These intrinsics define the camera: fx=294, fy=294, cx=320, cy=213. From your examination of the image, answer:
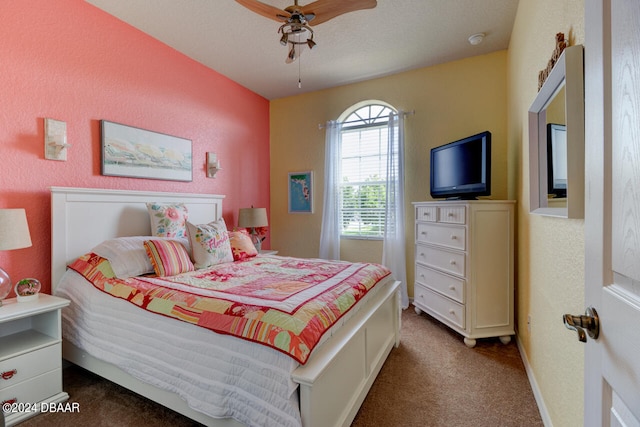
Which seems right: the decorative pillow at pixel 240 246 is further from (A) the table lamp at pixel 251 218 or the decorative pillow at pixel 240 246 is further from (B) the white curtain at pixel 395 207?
(B) the white curtain at pixel 395 207

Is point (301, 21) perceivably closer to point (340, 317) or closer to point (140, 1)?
point (140, 1)

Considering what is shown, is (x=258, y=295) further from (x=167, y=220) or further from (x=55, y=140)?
(x=55, y=140)

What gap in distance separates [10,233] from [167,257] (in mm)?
840

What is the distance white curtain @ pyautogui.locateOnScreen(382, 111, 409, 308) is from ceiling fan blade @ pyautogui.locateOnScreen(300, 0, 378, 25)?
1.83m

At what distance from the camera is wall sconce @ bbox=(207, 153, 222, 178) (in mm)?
3422

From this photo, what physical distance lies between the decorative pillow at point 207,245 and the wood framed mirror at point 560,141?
2285mm

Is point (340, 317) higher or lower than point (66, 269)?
lower

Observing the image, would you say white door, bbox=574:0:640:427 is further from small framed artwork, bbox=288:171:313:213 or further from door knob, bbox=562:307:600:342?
small framed artwork, bbox=288:171:313:213

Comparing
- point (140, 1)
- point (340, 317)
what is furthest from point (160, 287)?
point (140, 1)

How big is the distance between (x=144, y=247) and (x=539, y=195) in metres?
2.68

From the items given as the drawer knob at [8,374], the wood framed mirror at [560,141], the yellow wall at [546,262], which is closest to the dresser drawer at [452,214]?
the yellow wall at [546,262]

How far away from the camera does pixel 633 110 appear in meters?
0.52

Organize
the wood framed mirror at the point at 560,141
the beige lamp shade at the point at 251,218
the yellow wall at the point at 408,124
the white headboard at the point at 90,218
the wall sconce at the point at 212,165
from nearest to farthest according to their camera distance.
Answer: the wood framed mirror at the point at 560,141, the white headboard at the point at 90,218, the yellow wall at the point at 408,124, the wall sconce at the point at 212,165, the beige lamp shade at the point at 251,218

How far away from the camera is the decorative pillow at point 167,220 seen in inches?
102
